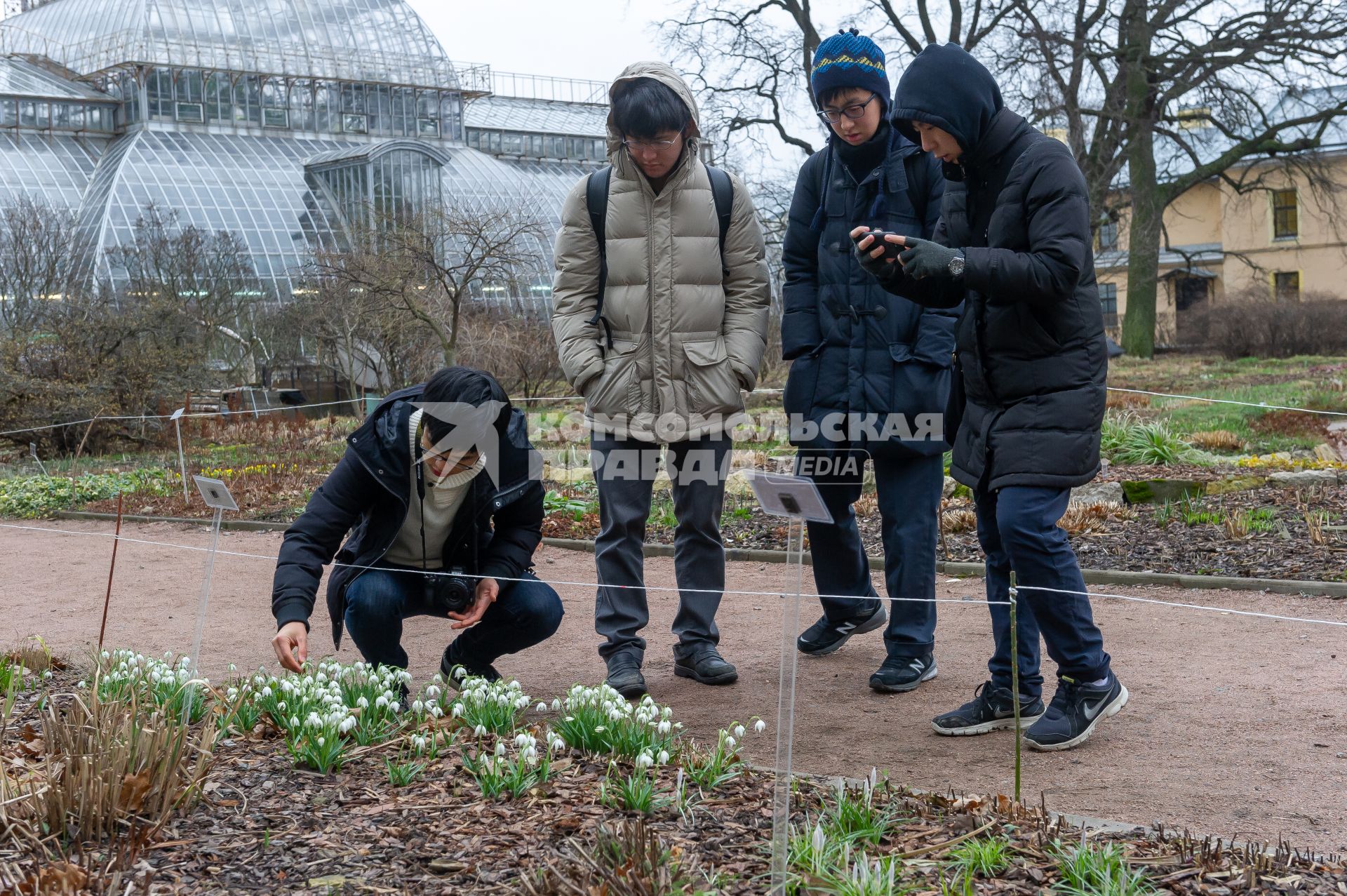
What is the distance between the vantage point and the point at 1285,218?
44812mm

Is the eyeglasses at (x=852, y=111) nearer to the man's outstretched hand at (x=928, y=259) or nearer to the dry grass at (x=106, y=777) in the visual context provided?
the man's outstretched hand at (x=928, y=259)

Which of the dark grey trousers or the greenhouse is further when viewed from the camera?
the greenhouse

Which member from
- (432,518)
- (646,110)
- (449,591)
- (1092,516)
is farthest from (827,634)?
(1092,516)

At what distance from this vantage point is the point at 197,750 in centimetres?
343

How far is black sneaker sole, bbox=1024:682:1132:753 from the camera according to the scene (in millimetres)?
3721

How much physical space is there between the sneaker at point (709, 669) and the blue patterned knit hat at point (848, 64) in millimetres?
1950

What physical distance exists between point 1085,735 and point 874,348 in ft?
4.81

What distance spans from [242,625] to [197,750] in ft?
8.93

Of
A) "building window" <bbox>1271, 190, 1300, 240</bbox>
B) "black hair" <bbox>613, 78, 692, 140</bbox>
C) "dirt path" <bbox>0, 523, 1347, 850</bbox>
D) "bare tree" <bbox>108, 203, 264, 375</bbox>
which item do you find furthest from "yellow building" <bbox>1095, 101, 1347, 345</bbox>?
"black hair" <bbox>613, 78, 692, 140</bbox>

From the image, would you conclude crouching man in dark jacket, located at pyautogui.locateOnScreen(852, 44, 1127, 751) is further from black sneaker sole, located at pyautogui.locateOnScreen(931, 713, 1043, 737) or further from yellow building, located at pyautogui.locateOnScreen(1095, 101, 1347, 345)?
yellow building, located at pyautogui.locateOnScreen(1095, 101, 1347, 345)

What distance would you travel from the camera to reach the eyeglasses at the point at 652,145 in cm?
442

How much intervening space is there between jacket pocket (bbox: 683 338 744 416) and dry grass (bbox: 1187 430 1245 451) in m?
7.58

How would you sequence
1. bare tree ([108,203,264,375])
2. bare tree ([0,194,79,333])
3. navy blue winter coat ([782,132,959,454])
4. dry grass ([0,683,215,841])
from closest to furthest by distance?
dry grass ([0,683,215,841])
navy blue winter coat ([782,132,959,454])
bare tree ([0,194,79,333])
bare tree ([108,203,264,375])

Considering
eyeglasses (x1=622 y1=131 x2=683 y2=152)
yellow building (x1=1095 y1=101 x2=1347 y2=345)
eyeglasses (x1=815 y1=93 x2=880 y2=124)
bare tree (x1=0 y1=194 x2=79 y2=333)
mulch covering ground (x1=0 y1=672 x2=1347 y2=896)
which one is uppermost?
yellow building (x1=1095 y1=101 x2=1347 y2=345)
